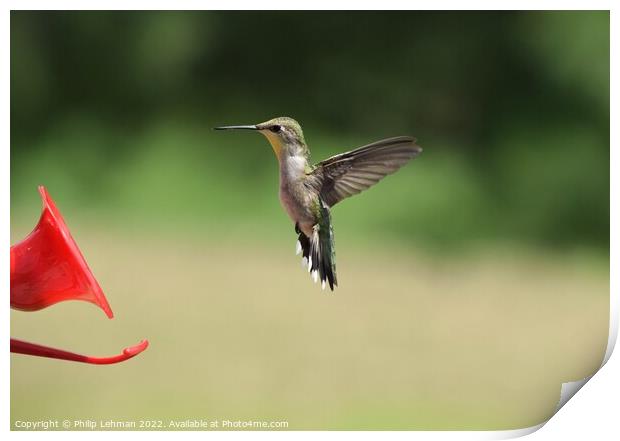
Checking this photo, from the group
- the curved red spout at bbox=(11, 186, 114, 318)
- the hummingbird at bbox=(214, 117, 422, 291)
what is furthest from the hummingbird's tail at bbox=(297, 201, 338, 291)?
the curved red spout at bbox=(11, 186, 114, 318)

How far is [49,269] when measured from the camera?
831 mm

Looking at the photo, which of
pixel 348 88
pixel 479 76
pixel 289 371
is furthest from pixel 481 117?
pixel 289 371

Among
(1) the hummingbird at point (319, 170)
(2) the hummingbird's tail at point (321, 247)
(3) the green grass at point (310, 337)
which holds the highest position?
(1) the hummingbird at point (319, 170)

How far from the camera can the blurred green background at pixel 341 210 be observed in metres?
1.51

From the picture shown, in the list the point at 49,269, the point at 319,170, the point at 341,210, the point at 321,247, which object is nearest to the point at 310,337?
the point at 341,210

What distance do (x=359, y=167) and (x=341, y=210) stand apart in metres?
0.32

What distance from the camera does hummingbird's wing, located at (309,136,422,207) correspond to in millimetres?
1071

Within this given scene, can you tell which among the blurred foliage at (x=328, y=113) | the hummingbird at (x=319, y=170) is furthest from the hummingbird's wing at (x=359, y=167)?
the blurred foliage at (x=328, y=113)

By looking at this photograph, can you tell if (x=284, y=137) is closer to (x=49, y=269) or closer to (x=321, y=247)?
(x=321, y=247)

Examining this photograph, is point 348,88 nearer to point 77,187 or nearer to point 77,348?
point 77,187

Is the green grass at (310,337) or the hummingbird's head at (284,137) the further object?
the green grass at (310,337)

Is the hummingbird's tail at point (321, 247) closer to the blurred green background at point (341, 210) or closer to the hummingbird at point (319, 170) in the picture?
the hummingbird at point (319, 170)

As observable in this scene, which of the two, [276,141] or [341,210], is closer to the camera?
[276,141]
